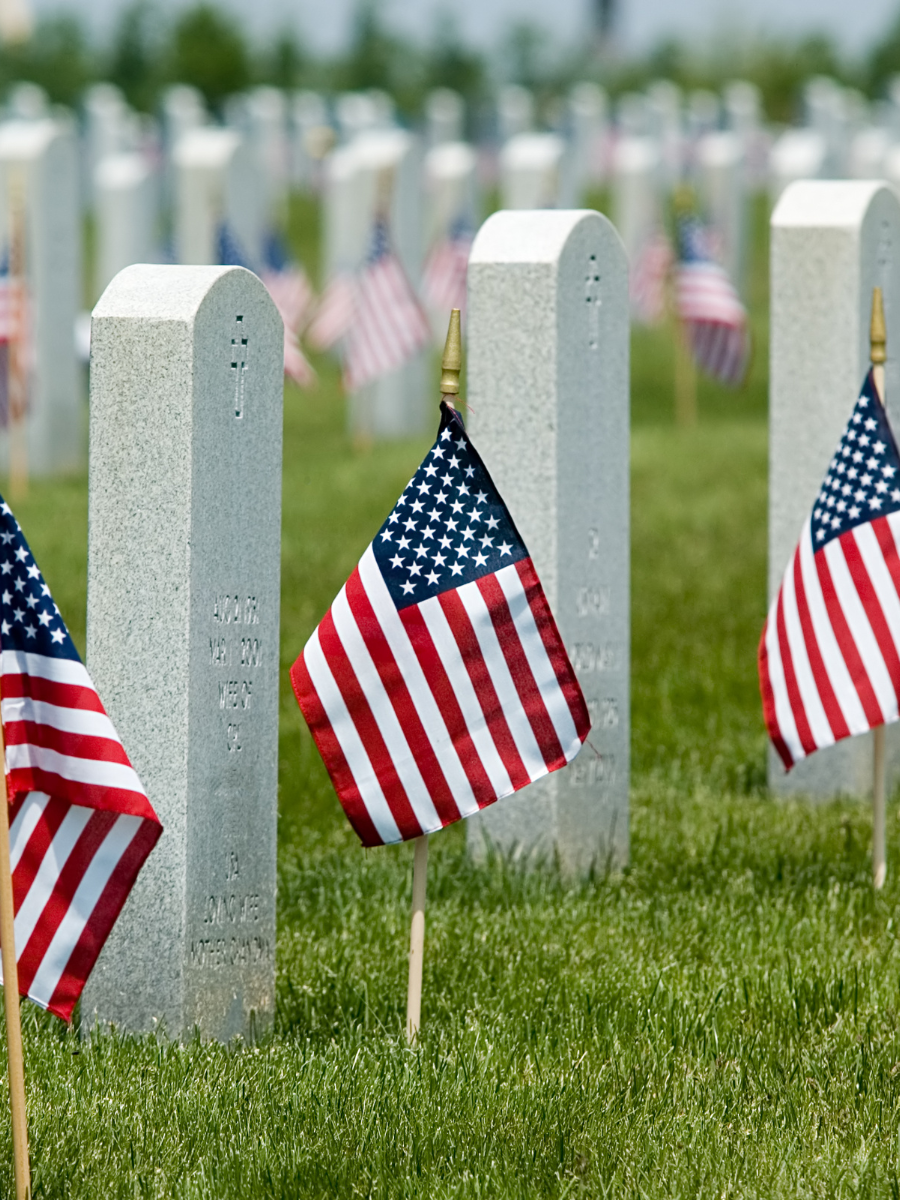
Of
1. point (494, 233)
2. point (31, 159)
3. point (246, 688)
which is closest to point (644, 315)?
point (31, 159)

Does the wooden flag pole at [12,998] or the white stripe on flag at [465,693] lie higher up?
the white stripe on flag at [465,693]

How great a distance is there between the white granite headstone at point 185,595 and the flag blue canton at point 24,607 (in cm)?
87

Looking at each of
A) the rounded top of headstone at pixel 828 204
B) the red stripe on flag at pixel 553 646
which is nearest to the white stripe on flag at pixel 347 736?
the red stripe on flag at pixel 553 646

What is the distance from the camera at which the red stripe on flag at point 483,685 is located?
5207 mm

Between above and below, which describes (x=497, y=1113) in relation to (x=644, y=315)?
below

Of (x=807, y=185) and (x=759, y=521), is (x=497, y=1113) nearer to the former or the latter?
(x=807, y=185)

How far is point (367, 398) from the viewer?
1797 cm

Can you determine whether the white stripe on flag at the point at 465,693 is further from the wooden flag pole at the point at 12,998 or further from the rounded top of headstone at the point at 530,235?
the rounded top of headstone at the point at 530,235

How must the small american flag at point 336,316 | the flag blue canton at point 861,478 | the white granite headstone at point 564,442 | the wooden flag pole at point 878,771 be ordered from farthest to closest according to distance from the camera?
the small american flag at point 336,316, the white granite headstone at point 564,442, the wooden flag pole at point 878,771, the flag blue canton at point 861,478

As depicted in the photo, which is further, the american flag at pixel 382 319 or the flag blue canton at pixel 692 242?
the flag blue canton at pixel 692 242

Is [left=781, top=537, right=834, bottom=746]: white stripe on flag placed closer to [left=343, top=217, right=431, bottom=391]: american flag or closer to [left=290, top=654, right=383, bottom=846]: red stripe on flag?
[left=290, top=654, right=383, bottom=846]: red stripe on flag

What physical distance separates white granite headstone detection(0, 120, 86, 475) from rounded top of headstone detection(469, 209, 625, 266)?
398 inches

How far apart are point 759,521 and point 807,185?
19.4 ft

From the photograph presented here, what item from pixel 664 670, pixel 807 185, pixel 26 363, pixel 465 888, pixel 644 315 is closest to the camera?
pixel 465 888
